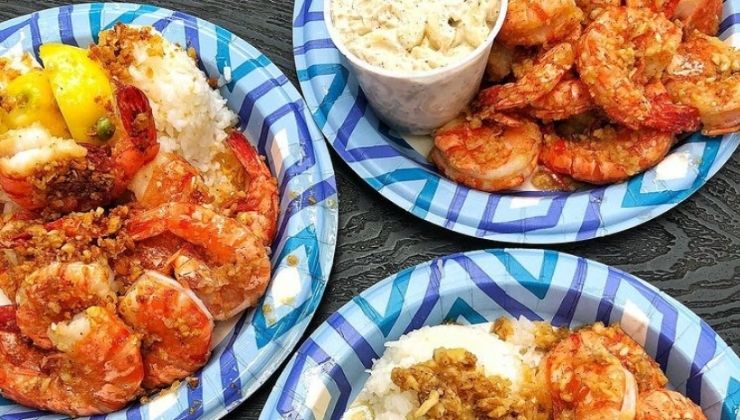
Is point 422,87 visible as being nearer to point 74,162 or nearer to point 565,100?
point 565,100

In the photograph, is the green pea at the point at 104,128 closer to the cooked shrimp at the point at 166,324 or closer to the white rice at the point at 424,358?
the cooked shrimp at the point at 166,324

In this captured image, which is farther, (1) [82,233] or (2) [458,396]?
(1) [82,233]

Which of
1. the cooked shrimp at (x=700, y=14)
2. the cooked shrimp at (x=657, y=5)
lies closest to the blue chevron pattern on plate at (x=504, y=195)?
the cooked shrimp at (x=700, y=14)

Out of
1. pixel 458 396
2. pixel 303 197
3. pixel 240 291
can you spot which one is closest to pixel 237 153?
pixel 303 197

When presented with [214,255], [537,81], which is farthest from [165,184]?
[537,81]

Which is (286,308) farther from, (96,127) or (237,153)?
(96,127)
